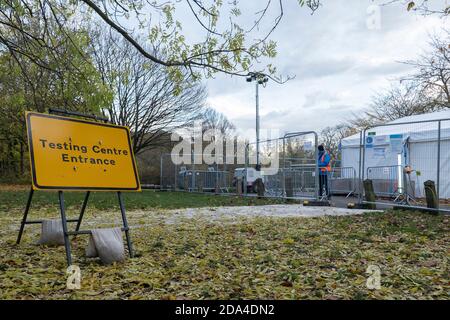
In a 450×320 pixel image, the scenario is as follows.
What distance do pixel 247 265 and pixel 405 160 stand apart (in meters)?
13.8

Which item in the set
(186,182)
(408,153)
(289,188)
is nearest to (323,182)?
(289,188)

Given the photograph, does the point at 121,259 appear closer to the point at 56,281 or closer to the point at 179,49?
the point at 56,281

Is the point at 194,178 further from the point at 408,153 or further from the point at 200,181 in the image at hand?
the point at 408,153

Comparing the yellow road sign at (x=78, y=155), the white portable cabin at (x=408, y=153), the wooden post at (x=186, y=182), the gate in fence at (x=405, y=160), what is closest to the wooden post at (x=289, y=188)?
the gate in fence at (x=405, y=160)

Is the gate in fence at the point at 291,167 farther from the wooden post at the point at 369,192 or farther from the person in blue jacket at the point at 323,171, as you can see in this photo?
the wooden post at the point at 369,192

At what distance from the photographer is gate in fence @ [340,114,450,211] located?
455 inches

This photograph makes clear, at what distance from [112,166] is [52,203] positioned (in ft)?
31.0

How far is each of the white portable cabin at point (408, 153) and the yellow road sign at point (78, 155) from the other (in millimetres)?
8719

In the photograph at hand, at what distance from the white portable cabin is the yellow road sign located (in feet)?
28.6

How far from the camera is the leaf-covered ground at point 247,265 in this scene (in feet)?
11.0

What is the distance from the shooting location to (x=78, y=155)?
4.54 m

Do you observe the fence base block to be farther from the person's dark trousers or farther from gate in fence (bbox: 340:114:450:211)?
gate in fence (bbox: 340:114:450:211)

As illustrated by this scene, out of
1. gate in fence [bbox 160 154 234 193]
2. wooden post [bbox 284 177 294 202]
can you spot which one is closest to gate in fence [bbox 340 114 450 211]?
wooden post [bbox 284 177 294 202]

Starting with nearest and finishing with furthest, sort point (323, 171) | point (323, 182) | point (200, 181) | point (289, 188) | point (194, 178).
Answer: point (323, 171), point (323, 182), point (289, 188), point (200, 181), point (194, 178)
